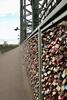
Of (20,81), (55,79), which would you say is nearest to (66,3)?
(55,79)

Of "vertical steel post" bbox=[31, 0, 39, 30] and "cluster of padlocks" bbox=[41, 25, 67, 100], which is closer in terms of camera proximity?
"cluster of padlocks" bbox=[41, 25, 67, 100]

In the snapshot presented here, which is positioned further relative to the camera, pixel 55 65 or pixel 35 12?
pixel 35 12

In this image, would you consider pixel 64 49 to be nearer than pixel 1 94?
Yes

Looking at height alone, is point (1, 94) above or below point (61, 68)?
below

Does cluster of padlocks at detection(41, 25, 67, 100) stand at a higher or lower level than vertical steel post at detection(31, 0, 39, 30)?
lower

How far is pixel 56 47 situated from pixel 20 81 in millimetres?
4060

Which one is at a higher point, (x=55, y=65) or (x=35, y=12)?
(x=35, y=12)

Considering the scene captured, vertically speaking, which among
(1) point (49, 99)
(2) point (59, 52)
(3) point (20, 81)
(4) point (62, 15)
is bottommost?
(3) point (20, 81)

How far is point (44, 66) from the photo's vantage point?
2982 mm

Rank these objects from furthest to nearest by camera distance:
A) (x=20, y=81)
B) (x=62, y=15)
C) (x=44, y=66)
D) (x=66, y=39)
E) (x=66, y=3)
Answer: (x=20, y=81), (x=44, y=66), (x=66, y=39), (x=62, y=15), (x=66, y=3)

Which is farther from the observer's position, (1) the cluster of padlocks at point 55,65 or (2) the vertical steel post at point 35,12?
(2) the vertical steel post at point 35,12

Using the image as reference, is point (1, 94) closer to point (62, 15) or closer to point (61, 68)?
point (61, 68)

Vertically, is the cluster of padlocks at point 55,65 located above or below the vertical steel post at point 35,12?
below

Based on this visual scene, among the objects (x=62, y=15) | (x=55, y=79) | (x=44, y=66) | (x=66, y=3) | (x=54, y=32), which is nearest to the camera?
(x=66, y=3)
